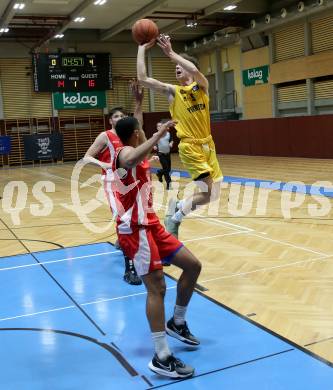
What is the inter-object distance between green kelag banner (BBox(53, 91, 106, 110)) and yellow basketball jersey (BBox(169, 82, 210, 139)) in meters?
20.0

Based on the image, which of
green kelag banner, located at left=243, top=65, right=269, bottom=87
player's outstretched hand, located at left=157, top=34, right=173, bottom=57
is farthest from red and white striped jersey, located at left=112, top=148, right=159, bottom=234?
green kelag banner, located at left=243, top=65, right=269, bottom=87

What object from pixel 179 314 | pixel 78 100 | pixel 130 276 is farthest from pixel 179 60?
pixel 78 100

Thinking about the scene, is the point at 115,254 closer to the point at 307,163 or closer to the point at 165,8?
the point at 307,163

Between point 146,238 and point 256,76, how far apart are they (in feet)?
65.2

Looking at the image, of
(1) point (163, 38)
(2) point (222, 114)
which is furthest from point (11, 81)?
(1) point (163, 38)

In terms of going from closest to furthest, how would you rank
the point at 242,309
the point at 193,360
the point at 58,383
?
the point at 58,383
the point at 193,360
the point at 242,309

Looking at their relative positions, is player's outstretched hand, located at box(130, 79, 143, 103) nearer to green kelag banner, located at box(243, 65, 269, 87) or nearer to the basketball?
the basketball

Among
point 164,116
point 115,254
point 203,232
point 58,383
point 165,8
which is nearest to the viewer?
point 58,383

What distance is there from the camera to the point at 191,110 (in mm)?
5352

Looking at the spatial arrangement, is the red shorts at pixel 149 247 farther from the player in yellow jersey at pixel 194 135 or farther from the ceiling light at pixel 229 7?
the ceiling light at pixel 229 7

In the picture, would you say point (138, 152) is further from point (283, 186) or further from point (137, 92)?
point (283, 186)

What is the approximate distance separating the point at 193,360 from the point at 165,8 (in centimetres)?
1872

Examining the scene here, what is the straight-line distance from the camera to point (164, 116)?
26406 mm

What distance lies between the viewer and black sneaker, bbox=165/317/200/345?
3564 millimetres
